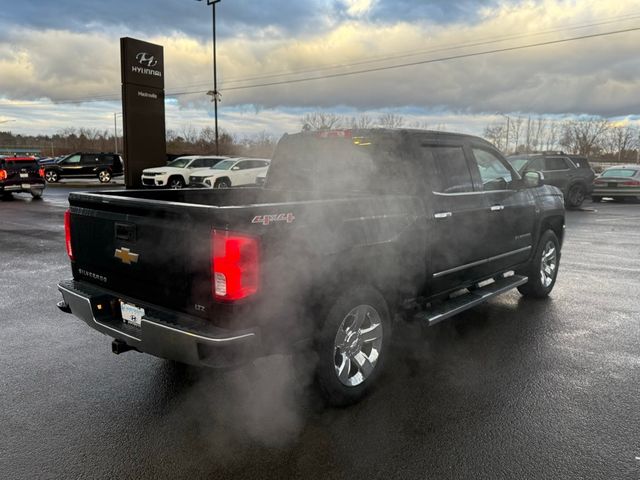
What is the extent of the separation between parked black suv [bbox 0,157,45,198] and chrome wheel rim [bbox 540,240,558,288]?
1873 cm

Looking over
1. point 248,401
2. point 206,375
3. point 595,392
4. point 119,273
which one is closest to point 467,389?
point 595,392

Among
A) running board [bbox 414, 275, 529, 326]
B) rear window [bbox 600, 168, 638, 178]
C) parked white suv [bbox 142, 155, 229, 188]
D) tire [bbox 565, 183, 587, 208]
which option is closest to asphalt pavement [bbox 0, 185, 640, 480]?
running board [bbox 414, 275, 529, 326]

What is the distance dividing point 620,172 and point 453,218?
18933 millimetres

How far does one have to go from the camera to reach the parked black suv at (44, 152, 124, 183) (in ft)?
92.1

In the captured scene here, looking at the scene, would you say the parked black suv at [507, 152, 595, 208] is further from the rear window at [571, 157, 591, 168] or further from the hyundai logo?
the hyundai logo

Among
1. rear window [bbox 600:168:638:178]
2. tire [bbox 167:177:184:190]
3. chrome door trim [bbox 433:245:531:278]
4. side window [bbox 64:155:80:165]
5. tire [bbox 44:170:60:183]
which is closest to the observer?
chrome door trim [bbox 433:245:531:278]

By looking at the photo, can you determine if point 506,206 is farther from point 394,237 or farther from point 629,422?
point 629,422

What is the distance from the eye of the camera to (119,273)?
3.22 metres

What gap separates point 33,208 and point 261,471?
15981 mm

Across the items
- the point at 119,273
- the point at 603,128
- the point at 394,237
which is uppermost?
the point at 603,128

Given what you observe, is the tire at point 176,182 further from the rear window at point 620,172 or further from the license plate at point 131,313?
the license plate at point 131,313

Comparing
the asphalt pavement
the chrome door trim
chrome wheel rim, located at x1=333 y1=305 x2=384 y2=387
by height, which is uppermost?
the chrome door trim

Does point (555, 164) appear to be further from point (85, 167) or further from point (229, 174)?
point (85, 167)

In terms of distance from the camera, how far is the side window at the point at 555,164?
15758mm
